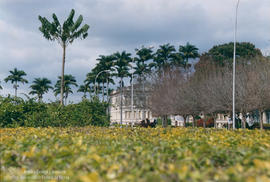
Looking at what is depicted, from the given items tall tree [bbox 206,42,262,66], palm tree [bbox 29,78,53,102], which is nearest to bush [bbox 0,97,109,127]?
tall tree [bbox 206,42,262,66]

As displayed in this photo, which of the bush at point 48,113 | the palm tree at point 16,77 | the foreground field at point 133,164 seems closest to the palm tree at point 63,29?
the bush at point 48,113

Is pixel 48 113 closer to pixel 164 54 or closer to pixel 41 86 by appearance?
pixel 164 54

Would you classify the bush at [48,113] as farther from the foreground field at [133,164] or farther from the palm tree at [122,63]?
the palm tree at [122,63]

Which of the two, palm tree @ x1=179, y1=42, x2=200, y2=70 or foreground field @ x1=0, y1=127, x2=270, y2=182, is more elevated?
palm tree @ x1=179, y1=42, x2=200, y2=70

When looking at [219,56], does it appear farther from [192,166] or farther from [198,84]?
[192,166]

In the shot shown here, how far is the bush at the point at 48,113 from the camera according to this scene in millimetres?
15559

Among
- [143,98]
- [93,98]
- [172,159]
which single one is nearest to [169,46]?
[143,98]

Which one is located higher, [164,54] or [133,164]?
[164,54]

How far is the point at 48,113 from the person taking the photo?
1655 cm

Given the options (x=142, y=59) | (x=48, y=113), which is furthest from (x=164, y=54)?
(x=48, y=113)

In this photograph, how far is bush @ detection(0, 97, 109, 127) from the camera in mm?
15559

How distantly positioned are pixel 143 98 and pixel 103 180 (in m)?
46.8

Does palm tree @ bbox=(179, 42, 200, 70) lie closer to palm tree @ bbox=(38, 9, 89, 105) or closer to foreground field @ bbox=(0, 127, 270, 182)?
palm tree @ bbox=(38, 9, 89, 105)

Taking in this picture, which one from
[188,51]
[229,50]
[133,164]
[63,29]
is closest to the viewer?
[133,164]
